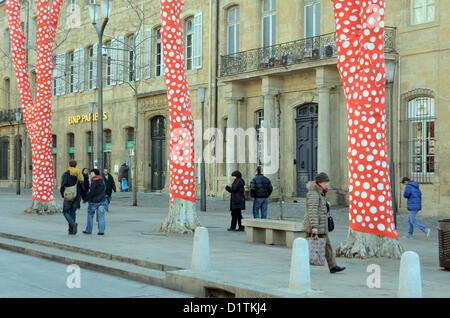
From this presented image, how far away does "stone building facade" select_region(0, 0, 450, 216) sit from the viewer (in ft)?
76.1

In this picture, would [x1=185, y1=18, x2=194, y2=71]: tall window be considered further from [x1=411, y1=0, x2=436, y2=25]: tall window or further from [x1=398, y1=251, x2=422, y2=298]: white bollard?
[x1=398, y1=251, x2=422, y2=298]: white bollard

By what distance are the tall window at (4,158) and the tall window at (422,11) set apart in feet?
118

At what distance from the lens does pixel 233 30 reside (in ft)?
104

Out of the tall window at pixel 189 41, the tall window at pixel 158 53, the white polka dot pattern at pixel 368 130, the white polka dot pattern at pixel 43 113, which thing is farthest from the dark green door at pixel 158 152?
the white polka dot pattern at pixel 368 130

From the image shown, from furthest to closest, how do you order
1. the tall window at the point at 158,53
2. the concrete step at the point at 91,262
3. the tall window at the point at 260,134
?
the tall window at the point at 158,53 → the tall window at the point at 260,134 → the concrete step at the point at 91,262

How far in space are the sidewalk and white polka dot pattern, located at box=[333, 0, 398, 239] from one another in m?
0.82

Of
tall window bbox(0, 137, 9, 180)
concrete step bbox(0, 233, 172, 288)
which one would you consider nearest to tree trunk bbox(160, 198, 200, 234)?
concrete step bbox(0, 233, 172, 288)

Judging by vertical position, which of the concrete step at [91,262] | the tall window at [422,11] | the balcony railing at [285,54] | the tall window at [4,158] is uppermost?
the tall window at [422,11]

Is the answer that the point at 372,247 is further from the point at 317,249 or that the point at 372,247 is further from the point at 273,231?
the point at 273,231

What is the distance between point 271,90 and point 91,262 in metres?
17.7

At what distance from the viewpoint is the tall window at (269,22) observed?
29.7m

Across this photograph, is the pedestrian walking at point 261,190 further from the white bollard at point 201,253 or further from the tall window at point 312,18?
the tall window at point 312,18

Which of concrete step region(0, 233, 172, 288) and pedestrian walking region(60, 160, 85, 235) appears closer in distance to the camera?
concrete step region(0, 233, 172, 288)

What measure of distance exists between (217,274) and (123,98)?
29.8m
